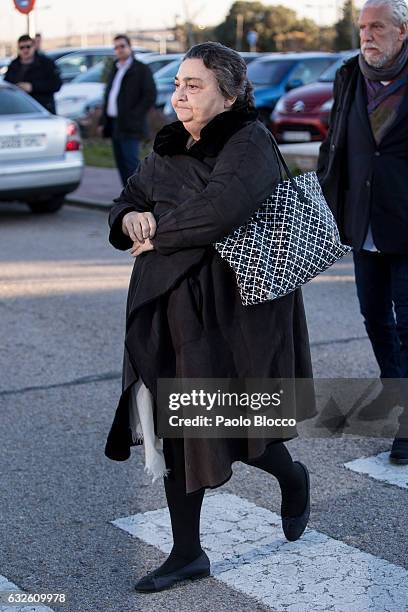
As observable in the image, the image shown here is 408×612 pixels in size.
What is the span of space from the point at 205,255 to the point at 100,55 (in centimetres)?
2671

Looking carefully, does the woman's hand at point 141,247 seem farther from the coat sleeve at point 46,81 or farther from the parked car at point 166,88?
the parked car at point 166,88

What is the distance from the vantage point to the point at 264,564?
383cm

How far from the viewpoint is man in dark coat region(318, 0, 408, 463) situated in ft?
15.5

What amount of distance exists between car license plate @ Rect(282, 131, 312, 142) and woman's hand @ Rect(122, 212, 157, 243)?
14.5 metres

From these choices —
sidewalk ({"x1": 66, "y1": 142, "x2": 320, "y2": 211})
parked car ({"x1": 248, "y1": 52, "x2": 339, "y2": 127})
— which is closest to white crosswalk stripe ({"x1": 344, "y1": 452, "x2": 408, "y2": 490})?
sidewalk ({"x1": 66, "y1": 142, "x2": 320, "y2": 211})

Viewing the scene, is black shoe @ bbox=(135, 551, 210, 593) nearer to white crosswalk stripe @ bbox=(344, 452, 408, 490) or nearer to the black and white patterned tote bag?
the black and white patterned tote bag

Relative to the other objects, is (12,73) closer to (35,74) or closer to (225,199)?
→ (35,74)

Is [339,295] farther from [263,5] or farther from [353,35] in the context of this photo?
[263,5]

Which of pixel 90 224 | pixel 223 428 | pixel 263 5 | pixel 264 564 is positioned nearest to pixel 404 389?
pixel 264 564

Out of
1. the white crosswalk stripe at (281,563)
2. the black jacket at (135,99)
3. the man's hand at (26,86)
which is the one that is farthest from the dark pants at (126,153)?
the white crosswalk stripe at (281,563)

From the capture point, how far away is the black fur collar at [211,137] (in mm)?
3395

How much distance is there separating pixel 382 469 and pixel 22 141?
8.12m

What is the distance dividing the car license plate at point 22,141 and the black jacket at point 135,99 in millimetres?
913

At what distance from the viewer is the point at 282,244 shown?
3.42 metres
